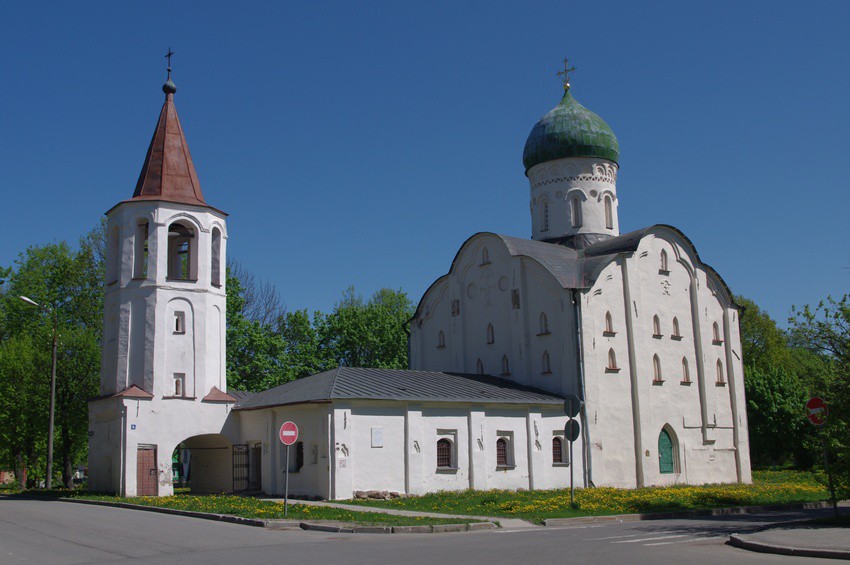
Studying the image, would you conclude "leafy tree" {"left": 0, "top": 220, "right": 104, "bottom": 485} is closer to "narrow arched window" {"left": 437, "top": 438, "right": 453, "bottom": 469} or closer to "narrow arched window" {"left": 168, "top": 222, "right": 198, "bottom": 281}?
"narrow arched window" {"left": 168, "top": 222, "right": 198, "bottom": 281}

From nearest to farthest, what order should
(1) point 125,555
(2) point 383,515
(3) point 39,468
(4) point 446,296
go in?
(1) point 125,555
(2) point 383,515
(4) point 446,296
(3) point 39,468

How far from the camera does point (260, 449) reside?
94.4 feet

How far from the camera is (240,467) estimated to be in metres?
29.4

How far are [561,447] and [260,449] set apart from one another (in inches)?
428

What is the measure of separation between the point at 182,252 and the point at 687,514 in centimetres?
2067

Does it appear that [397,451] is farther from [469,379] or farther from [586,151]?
[586,151]

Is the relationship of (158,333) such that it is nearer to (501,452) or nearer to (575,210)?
(501,452)

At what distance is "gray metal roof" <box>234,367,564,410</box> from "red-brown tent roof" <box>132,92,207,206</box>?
7.94 meters

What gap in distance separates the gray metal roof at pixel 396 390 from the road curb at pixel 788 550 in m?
12.9

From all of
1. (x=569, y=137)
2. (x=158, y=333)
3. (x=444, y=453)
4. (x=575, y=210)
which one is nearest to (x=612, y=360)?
(x=444, y=453)

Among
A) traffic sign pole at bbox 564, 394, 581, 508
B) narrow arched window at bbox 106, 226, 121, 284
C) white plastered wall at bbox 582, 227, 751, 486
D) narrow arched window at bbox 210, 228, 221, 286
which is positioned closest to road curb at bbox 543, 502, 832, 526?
traffic sign pole at bbox 564, 394, 581, 508

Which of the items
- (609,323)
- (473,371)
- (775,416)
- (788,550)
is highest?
(609,323)

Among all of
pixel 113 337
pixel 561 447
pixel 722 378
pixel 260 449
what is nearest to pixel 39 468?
pixel 113 337

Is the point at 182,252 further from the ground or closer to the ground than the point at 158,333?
further from the ground
